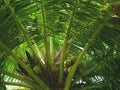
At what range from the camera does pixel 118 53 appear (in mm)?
2943

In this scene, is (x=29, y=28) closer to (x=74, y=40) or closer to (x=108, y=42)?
(x=74, y=40)

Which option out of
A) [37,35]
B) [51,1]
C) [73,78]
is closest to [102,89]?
[73,78]

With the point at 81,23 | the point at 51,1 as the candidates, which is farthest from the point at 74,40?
the point at 51,1

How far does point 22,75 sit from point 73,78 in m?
0.45

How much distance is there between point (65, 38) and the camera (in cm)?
298

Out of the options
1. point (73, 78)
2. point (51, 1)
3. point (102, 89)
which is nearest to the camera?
point (51, 1)

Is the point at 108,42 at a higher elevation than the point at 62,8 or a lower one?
lower

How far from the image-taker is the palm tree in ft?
8.98

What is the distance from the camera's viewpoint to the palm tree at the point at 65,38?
2736 mm

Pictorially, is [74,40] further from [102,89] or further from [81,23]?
[102,89]

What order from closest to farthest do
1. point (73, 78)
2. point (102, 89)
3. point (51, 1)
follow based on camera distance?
point (51, 1) < point (73, 78) < point (102, 89)

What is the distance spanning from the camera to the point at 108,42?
9.61 feet

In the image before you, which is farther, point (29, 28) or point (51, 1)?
point (29, 28)

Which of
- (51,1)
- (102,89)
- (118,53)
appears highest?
(51,1)
